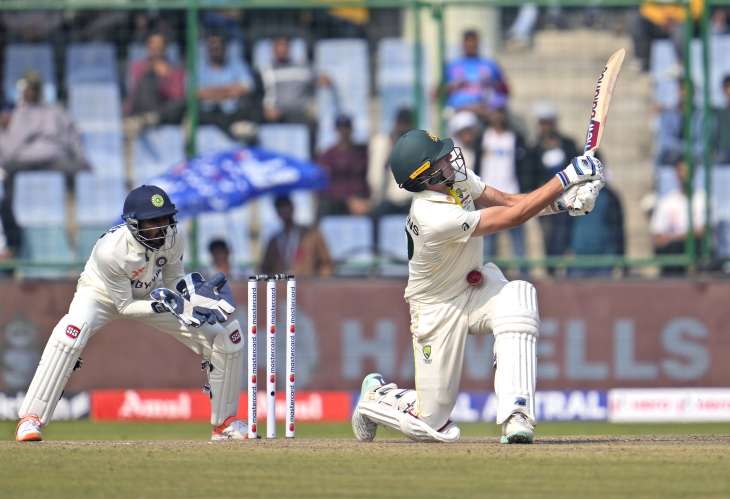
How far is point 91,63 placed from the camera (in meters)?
14.7

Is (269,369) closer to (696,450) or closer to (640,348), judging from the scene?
(696,450)

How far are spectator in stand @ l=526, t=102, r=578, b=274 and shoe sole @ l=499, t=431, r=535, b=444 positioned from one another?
20.2 feet

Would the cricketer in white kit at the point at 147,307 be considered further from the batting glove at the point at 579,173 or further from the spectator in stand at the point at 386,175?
the spectator in stand at the point at 386,175

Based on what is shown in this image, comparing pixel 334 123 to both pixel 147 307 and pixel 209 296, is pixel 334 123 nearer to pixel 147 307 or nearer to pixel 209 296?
pixel 209 296

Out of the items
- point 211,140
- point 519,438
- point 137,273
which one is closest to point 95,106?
point 211,140

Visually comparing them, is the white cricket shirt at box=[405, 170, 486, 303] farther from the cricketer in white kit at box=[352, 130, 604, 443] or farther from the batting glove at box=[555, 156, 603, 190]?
the batting glove at box=[555, 156, 603, 190]

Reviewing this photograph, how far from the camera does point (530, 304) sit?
26.5ft

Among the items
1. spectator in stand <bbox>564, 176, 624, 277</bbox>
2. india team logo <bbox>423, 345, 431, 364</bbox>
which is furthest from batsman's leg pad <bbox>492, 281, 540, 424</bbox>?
spectator in stand <bbox>564, 176, 624, 277</bbox>

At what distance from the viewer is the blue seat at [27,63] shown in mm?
14734

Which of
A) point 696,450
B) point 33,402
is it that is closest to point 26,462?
point 33,402

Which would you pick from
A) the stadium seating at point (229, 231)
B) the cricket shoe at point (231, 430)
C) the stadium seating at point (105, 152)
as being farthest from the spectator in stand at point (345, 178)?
the cricket shoe at point (231, 430)

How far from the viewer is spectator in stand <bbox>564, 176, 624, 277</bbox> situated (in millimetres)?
14040

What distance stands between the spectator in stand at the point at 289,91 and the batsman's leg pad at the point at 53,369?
19.4ft

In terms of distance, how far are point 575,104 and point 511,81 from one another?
0.64m
